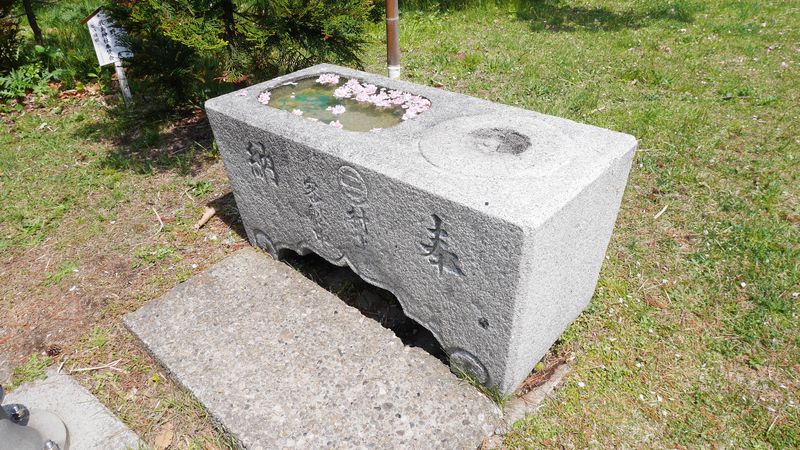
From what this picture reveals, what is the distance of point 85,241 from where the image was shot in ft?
12.4

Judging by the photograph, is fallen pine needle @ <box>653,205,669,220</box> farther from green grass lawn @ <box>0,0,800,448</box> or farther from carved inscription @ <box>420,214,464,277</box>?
carved inscription @ <box>420,214,464,277</box>

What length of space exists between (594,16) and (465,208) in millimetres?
8278

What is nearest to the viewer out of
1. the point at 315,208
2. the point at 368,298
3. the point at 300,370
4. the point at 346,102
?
the point at 300,370

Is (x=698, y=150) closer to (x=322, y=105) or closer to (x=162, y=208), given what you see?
(x=322, y=105)

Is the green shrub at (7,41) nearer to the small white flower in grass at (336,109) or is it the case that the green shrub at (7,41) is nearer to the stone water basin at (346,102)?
the stone water basin at (346,102)

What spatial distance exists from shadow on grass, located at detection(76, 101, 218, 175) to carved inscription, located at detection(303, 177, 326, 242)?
2379 millimetres

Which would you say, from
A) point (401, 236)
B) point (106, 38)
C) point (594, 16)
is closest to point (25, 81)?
point (106, 38)

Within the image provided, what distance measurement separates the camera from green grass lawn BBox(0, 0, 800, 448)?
2389mm

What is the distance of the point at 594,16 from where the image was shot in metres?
8.61

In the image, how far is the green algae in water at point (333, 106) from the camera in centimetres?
271

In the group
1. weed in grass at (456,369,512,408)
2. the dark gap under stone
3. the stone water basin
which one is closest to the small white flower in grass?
the stone water basin

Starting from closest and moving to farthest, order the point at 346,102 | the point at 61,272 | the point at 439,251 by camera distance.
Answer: the point at 439,251
the point at 346,102
the point at 61,272

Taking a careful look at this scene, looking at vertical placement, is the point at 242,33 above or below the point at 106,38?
above

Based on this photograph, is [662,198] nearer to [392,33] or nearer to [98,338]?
[392,33]
